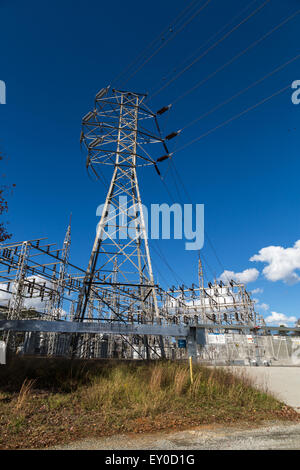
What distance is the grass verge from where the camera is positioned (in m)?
4.47

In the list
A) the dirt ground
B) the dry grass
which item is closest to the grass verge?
the dry grass

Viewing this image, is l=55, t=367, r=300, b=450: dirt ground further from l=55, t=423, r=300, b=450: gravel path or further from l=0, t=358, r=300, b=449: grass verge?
l=0, t=358, r=300, b=449: grass verge

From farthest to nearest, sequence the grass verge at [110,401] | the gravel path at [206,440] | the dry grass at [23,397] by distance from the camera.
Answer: the dry grass at [23,397], the grass verge at [110,401], the gravel path at [206,440]

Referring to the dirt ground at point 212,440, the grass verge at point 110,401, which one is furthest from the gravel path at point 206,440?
the grass verge at point 110,401

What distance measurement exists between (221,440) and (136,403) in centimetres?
211

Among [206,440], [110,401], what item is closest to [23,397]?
[110,401]

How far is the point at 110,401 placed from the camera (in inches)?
220

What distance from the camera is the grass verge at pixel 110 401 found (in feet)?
14.7

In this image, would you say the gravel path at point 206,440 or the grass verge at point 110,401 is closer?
the gravel path at point 206,440

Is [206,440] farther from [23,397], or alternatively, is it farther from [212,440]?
[23,397]

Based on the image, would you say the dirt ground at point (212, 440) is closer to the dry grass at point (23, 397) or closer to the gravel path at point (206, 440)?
the gravel path at point (206, 440)

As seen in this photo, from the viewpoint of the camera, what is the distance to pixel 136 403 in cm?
567

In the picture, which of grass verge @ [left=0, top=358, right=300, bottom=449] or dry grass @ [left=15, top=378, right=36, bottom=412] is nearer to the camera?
grass verge @ [left=0, top=358, right=300, bottom=449]
